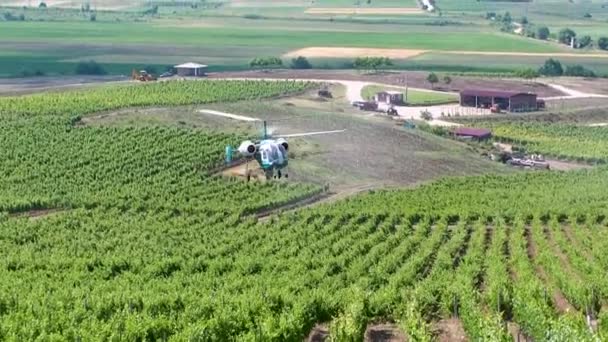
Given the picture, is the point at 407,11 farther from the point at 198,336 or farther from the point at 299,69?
the point at 198,336

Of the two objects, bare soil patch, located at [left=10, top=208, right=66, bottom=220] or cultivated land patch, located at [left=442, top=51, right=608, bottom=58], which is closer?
bare soil patch, located at [left=10, top=208, right=66, bottom=220]

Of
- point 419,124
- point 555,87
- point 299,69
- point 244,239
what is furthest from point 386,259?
point 299,69

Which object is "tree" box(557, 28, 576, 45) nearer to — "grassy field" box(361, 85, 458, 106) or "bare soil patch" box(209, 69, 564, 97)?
"bare soil patch" box(209, 69, 564, 97)

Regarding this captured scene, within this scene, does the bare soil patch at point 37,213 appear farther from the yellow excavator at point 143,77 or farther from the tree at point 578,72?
the tree at point 578,72

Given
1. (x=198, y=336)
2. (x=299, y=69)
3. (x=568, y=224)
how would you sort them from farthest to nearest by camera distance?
1. (x=299, y=69)
2. (x=568, y=224)
3. (x=198, y=336)

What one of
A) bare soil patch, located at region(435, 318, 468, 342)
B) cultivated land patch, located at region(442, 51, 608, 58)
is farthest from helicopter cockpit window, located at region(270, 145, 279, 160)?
cultivated land patch, located at region(442, 51, 608, 58)

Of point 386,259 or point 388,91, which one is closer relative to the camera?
point 386,259
